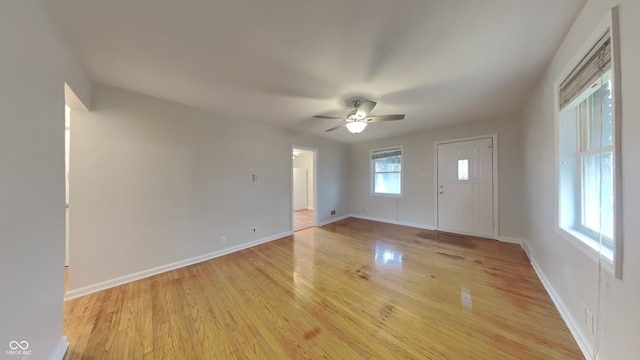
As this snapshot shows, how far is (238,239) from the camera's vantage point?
338 cm

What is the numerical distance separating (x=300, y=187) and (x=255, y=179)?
4.08 m

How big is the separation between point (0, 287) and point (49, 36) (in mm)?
1506

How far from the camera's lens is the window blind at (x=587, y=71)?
45.1 inches

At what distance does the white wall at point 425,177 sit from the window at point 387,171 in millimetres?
150

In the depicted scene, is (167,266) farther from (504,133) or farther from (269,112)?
(504,133)

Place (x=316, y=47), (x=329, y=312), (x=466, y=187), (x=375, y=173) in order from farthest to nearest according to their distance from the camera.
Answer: (x=375, y=173)
(x=466, y=187)
(x=329, y=312)
(x=316, y=47)

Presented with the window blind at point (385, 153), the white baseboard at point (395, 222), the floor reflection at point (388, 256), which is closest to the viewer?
the floor reflection at point (388, 256)

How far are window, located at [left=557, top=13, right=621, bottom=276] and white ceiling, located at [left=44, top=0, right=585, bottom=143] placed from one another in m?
0.44

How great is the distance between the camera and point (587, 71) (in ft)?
4.42

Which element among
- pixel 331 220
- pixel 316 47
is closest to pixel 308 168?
pixel 331 220

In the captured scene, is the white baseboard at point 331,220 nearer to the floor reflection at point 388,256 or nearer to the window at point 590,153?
the floor reflection at point 388,256

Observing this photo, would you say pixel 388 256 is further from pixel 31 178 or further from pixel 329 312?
pixel 31 178

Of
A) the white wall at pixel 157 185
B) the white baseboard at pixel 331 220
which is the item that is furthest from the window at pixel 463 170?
the white wall at pixel 157 185

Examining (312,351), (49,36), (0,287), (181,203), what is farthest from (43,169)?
(312,351)
